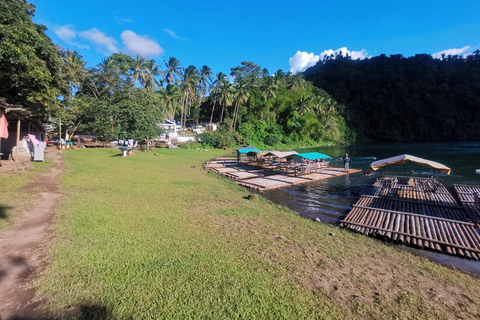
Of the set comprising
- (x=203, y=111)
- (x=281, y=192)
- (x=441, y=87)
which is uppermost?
(x=441, y=87)

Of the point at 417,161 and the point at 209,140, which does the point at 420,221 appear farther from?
the point at 209,140

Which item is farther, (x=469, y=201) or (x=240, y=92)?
(x=240, y=92)

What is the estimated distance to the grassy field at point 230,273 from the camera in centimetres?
374

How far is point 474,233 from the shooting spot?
7914 mm

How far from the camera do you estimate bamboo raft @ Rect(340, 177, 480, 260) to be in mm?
7320

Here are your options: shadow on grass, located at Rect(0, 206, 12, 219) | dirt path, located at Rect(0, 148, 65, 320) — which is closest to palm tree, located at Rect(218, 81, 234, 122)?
dirt path, located at Rect(0, 148, 65, 320)

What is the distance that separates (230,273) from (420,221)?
331 inches

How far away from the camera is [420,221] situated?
9008mm

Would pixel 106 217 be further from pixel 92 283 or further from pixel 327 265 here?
pixel 327 265

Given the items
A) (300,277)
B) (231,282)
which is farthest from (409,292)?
(231,282)

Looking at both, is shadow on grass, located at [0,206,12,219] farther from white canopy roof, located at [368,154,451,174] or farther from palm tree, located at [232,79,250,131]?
palm tree, located at [232,79,250,131]

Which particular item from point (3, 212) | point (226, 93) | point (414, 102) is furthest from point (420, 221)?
point (414, 102)

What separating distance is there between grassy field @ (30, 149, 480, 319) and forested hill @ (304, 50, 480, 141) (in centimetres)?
8537

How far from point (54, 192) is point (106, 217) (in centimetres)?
449
